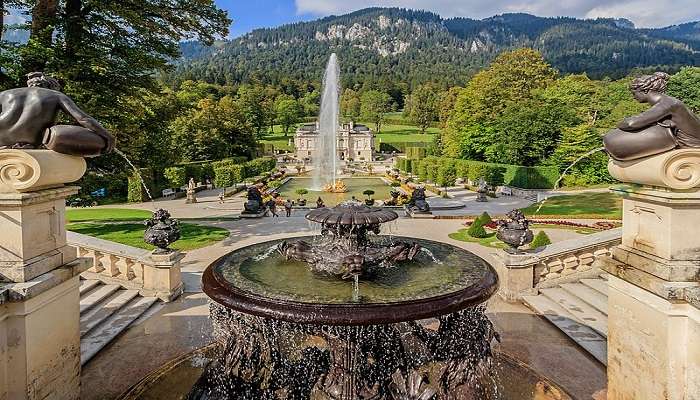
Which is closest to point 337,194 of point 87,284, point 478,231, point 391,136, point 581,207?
point 581,207

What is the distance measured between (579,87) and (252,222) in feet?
128

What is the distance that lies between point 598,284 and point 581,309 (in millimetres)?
1295

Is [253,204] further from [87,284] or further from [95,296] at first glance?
[95,296]

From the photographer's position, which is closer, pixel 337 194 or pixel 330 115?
pixel 337 194

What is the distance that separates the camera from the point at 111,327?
949 cm

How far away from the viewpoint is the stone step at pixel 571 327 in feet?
27.5

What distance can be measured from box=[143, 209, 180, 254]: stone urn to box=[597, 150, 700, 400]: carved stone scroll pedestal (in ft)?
32.1

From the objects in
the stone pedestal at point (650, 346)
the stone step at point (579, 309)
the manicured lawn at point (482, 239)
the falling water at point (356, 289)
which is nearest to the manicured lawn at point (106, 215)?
the manicured lawn at point (482, 239)

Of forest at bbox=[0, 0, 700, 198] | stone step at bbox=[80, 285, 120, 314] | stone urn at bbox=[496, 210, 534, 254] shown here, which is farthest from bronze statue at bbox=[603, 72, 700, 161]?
forest at bbox=[0, 0, 700, 198]

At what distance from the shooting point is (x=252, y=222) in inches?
949

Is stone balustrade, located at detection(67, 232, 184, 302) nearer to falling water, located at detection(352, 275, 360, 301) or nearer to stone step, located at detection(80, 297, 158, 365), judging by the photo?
stone step, located at detection(80, 297, 158, 365)

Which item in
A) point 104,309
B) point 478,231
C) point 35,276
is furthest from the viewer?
point 478,231

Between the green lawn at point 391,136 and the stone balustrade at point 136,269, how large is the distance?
90.7 metres

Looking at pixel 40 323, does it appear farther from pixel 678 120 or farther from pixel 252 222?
pixel 252 222
